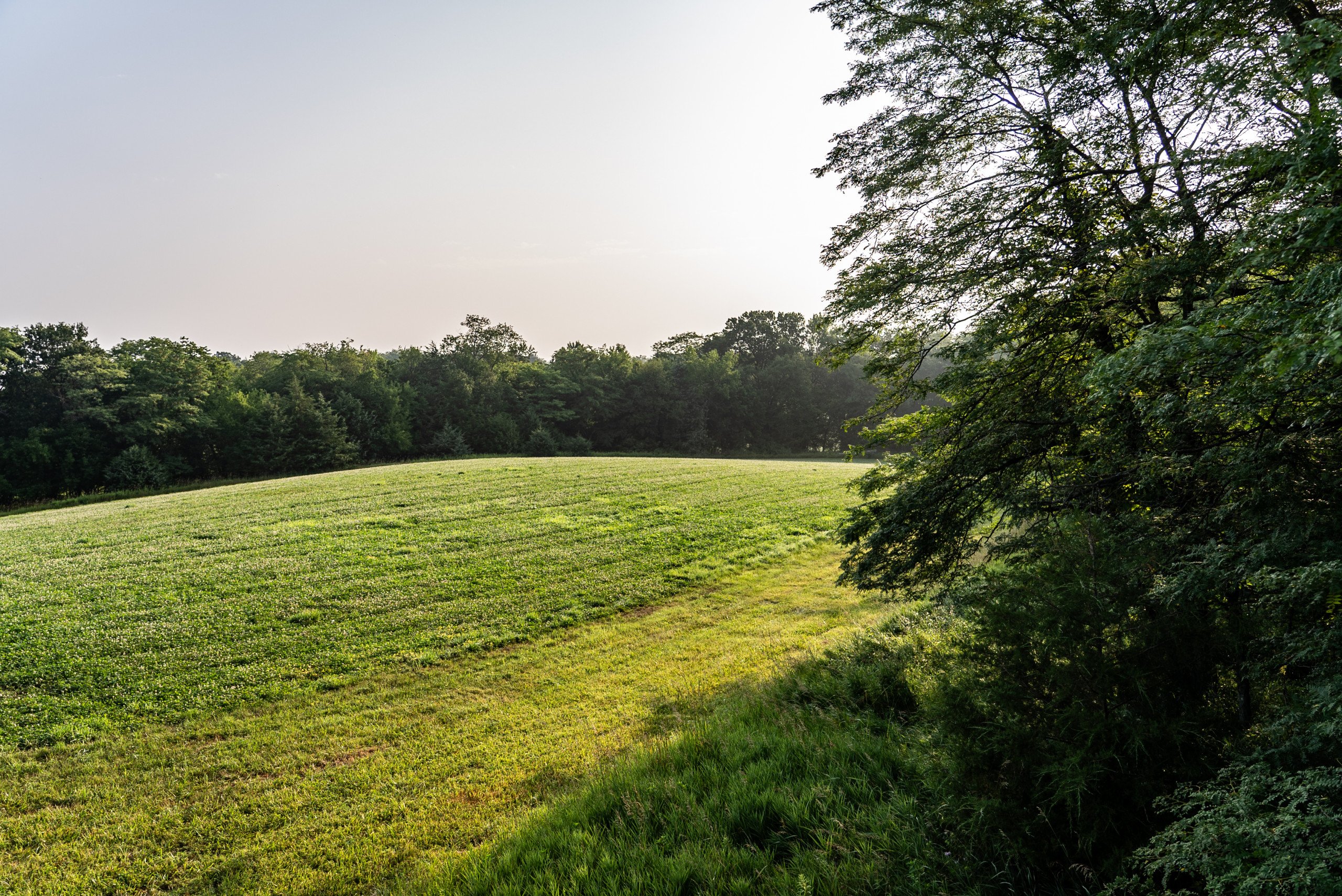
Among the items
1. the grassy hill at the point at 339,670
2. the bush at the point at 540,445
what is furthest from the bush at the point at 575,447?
the grassy hill at the point at 339,670

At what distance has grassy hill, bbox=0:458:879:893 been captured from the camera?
543cm

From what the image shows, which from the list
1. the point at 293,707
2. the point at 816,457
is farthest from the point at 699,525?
the point at 816,457

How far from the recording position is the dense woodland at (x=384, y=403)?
1597 inches

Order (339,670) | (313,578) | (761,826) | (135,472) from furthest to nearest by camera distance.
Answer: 1. (135,472)
2. (313,578)
3. (339,670)
4. (761,826)

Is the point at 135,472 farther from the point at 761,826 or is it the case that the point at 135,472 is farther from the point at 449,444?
the point at 761,826

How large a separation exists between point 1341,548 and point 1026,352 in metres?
4.05

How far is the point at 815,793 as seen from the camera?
4672mm

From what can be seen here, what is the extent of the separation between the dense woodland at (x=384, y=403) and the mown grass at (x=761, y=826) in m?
28.4

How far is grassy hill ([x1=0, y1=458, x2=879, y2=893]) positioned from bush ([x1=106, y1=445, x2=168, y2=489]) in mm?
25403

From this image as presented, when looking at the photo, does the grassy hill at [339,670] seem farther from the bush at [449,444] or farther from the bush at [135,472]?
the bush at [449,444]

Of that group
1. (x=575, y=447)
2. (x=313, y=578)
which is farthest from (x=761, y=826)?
(x=575, y=447)

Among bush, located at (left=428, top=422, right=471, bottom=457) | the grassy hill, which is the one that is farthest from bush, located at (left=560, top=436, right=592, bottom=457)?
the grassy hill

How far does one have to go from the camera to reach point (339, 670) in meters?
8.92

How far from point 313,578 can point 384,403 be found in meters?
46.5
